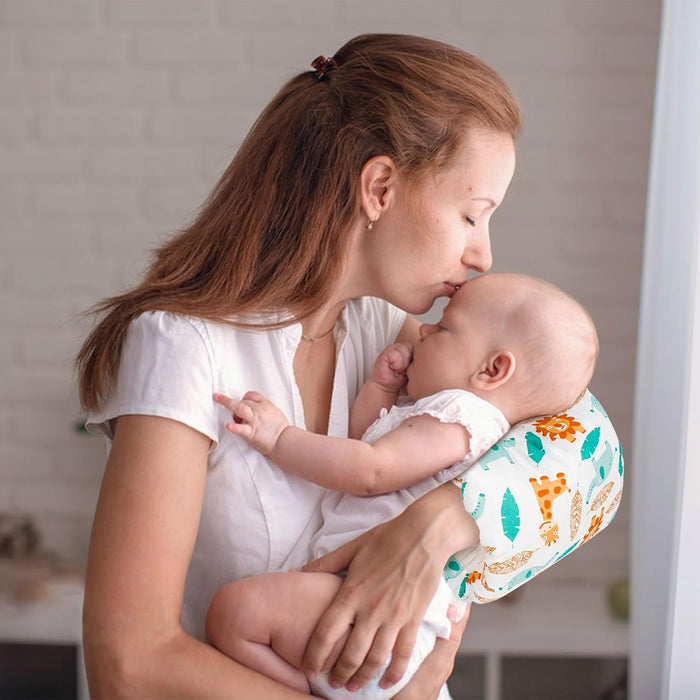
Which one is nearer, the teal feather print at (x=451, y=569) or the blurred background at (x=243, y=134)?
the teal feather print at (x=451, y=569)

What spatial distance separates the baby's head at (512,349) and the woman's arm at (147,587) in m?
0.43

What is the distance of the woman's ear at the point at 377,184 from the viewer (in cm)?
140

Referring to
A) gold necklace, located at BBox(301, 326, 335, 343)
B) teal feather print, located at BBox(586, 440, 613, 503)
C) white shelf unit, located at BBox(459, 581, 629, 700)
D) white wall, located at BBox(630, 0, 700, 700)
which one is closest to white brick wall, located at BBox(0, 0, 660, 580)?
white shelf unit, located at BBox(459, 581, 629, 700)

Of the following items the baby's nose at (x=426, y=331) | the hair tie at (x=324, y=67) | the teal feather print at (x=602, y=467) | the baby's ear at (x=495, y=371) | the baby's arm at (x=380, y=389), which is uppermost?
the hair tie at (x=324, y=67)

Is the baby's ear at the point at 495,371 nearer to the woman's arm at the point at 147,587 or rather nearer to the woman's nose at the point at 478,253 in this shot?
the woman's nose at the point at 478,253

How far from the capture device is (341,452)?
135 cm

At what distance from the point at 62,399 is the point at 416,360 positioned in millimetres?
2208

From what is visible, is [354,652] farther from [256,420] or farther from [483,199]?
[483,199]

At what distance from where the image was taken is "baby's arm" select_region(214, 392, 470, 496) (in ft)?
4.39

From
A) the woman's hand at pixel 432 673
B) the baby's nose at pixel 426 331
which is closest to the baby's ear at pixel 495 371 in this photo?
the baby's nose at pixel 426 331

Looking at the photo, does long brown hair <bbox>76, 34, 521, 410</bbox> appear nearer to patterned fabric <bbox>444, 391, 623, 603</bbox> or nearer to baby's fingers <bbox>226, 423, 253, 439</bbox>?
baby's fingers <bbox>226, 423, 253, 439</bbox>

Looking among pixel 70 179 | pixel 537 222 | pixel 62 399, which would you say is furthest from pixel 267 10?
pixel 62 399

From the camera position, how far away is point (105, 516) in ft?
4.01

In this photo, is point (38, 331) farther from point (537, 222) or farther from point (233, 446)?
point (233, 446)
